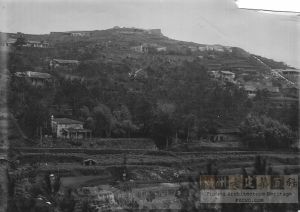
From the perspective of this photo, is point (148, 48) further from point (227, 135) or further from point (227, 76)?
point (227, 135)

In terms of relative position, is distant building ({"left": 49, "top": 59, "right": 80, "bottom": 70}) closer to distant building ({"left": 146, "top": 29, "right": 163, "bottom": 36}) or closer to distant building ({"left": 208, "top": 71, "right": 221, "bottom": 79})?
distant building ({"left": 146, "top": 29, "right": 163, "bottom": 36})

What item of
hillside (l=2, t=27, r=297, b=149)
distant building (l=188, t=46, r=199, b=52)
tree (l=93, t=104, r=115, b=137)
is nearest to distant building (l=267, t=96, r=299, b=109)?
hillside (l=2, t=27, r=297, b=149)

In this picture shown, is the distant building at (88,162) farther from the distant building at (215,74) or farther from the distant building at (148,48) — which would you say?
the distant building at (215,74)

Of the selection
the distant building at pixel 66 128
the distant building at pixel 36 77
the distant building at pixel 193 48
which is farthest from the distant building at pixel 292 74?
the distant building at pixel 36 77

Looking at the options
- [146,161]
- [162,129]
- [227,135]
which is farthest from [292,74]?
[146,161]

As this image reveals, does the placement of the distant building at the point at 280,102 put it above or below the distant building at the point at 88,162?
above
